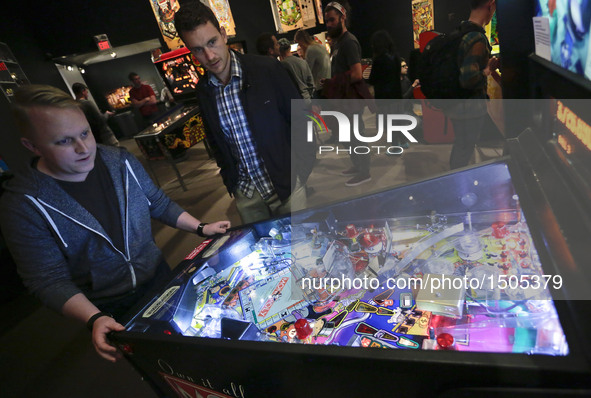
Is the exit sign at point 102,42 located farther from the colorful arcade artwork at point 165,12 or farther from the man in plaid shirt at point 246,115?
the man in plaid shirt at point 246,115

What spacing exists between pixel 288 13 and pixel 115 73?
652 centimetres

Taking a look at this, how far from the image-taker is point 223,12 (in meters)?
5.66

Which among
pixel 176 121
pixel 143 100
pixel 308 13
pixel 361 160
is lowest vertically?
pixel 361 160

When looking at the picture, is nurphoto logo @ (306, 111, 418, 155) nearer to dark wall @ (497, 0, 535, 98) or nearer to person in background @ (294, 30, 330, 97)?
person in background @ (294, 30, 330, 97)

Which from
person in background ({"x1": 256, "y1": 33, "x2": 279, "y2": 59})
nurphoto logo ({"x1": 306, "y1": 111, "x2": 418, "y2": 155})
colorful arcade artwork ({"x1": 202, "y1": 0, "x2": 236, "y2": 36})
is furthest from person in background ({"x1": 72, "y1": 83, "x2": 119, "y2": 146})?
nurphoto logo ({"x1": 306, "y1": 111, "x2": 418, "y2": 155})

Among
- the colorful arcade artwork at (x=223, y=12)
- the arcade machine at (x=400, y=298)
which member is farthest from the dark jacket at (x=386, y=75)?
the colorful arcade artwork at (x=223, y=12)

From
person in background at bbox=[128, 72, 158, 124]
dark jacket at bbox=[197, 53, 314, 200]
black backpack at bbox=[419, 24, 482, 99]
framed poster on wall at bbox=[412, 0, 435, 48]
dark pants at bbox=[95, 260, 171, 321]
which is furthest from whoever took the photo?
person in background at bbox=[128, 72, 158, 124]

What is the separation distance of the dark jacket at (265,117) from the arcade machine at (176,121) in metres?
1.97

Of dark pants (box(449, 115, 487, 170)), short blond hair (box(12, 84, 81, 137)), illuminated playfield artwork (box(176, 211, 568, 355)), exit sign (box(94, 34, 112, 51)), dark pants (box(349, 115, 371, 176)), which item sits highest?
exit sign (box(94, 34, 112, 51))

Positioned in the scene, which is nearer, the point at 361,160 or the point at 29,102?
the point at 29,102

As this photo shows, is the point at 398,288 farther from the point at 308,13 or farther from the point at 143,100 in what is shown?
the point at 308,13

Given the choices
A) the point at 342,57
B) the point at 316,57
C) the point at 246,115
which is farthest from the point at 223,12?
the point at 246,115

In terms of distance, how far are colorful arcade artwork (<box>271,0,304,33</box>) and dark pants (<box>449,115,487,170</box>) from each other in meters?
5.47

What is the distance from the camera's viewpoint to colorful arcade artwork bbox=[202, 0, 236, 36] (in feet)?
18.0
